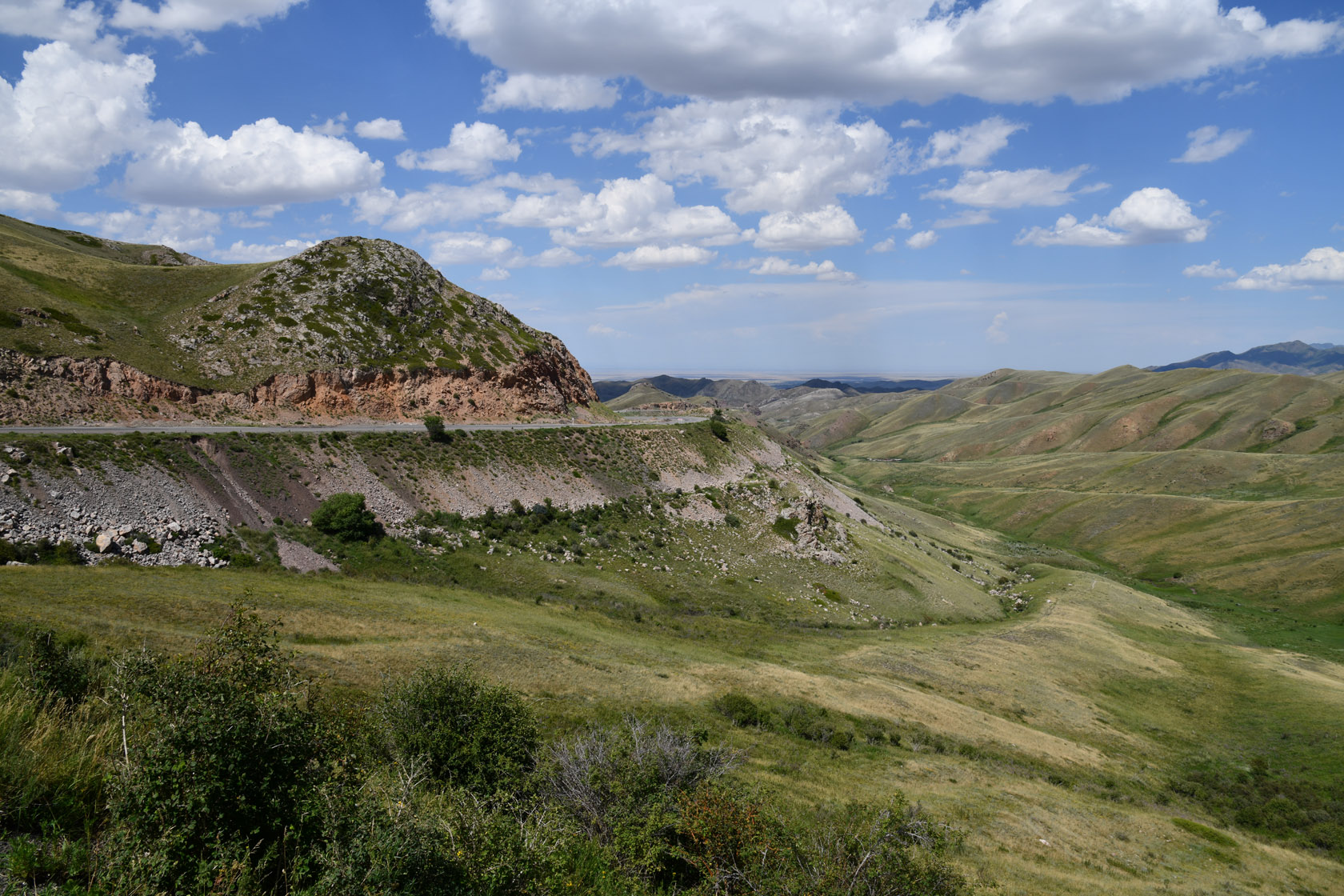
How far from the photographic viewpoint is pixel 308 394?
198ft

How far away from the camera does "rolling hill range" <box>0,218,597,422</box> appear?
164ft

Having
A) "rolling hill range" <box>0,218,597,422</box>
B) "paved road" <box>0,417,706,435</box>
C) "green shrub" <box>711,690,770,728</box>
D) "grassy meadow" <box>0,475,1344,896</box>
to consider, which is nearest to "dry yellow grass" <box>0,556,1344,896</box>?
"grassy meadow" <box>0,475,1344,896</box>

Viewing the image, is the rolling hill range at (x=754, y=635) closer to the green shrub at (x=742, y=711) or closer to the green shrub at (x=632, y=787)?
the green shrub at (x=742, y=711)

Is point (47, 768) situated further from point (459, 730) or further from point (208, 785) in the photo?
point (459, 730)

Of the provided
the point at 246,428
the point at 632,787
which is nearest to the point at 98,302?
the point at 246,428

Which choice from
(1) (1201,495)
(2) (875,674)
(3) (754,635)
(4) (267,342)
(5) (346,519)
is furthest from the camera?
(1) (1201,495)

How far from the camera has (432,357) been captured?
7081cm

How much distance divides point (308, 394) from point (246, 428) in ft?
28.6

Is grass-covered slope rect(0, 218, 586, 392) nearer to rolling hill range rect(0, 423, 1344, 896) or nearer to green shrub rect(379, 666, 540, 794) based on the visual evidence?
rolling hill range rect(0, 423, 1344, 896)

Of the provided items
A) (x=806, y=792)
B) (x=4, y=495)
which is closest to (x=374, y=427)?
(x=4, y=495)

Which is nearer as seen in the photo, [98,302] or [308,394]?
[308,394]

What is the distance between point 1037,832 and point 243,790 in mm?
24895

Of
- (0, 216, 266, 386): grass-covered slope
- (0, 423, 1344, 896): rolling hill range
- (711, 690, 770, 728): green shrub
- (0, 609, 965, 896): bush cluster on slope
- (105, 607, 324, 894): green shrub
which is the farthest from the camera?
(0, 216, 266, 386): grass-covered slope

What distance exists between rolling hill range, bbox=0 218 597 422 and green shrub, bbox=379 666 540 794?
153ft
